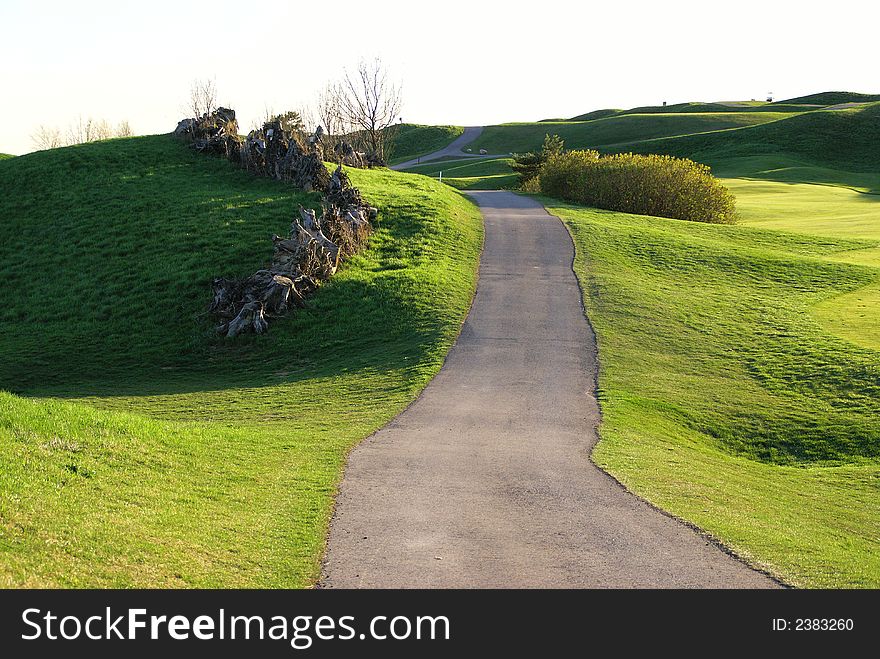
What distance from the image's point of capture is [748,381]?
2272 centimetres

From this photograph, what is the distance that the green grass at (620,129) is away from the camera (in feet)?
366

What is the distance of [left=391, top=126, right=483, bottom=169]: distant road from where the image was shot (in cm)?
10956

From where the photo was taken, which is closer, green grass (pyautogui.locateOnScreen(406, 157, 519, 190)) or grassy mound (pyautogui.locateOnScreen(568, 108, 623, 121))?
green grass (pyautogui.locateOnScreen(406, 157, 519, 190))

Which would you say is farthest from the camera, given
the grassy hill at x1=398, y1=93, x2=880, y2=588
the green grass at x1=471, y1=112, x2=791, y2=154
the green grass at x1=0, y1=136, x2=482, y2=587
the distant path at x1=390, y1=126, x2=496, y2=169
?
the green grass at x1=471, y1=112, x2=791, y2=154

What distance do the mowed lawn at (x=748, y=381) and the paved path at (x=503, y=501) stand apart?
71 centimetres

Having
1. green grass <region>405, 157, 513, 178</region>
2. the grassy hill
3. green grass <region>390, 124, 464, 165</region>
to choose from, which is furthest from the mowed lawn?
green grass <region>390, 124, 464, 165</region>

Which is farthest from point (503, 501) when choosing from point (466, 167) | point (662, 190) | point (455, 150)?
point (455, 150)

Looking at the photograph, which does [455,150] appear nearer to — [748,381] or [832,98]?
[832,98]

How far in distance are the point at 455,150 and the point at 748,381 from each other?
100m

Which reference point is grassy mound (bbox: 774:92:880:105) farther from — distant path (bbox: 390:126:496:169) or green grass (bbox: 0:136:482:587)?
green grass (bbox: 0:136:482:587)

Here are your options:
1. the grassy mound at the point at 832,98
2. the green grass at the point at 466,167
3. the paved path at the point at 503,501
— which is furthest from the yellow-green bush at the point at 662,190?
the grassy mound at the point at 832,98

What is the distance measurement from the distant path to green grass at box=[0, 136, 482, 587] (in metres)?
57.1

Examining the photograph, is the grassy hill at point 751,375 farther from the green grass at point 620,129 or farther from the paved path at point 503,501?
the green grass at point 620,129
